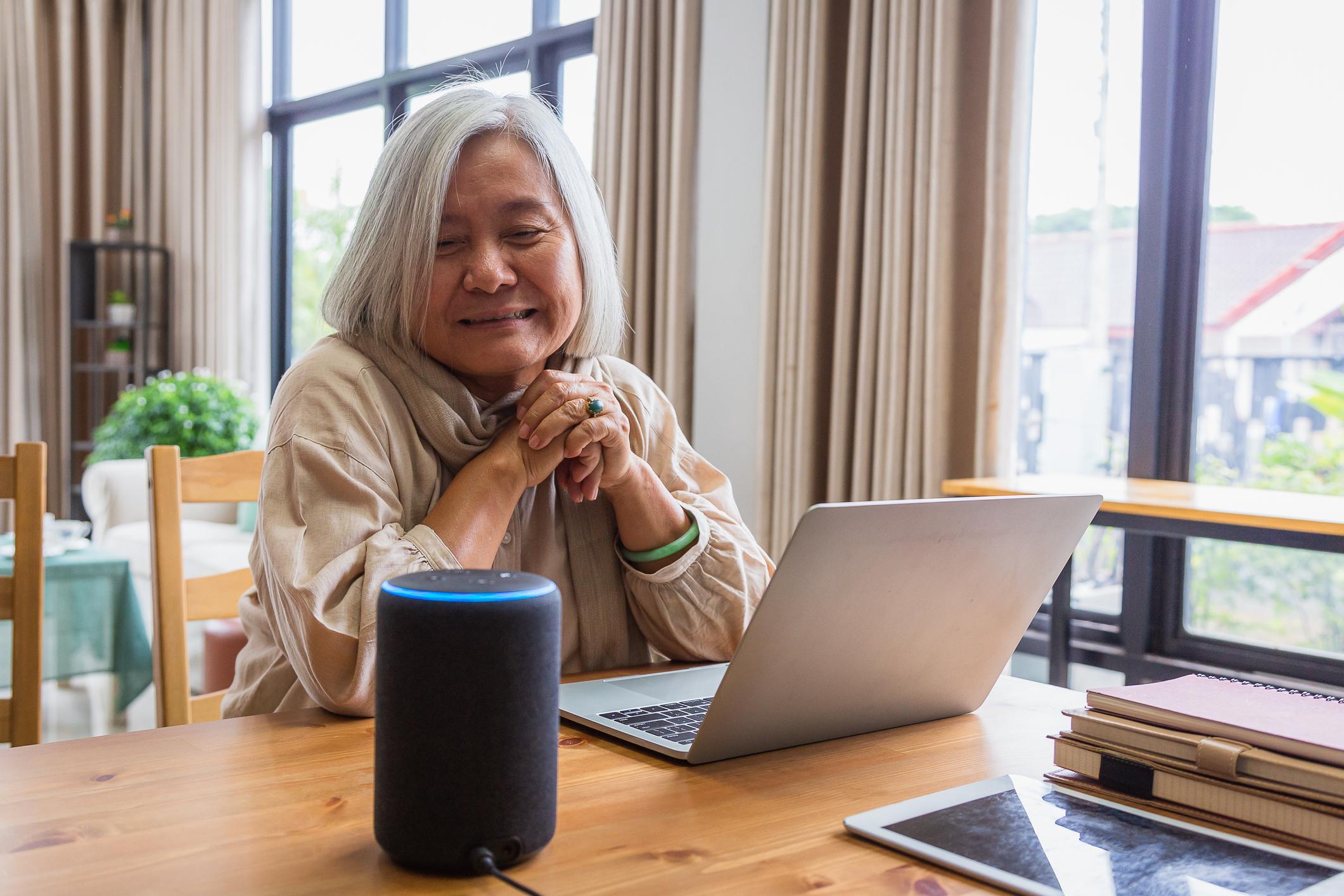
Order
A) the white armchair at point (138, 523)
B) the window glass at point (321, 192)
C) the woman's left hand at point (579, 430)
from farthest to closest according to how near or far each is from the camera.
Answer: the window glass at point (321, 192) → the white armchair at point (138, 523) → the woman's left hand at point (579, 430)

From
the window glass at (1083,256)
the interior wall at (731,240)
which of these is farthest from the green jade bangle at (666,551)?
the interior wall at (731,240)

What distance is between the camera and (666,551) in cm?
122

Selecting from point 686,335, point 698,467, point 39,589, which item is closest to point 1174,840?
point 698,467

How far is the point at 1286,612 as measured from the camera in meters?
2.40

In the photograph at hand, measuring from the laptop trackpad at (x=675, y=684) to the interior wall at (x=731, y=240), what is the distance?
6.46 ft

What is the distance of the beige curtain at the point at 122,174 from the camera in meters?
5.66

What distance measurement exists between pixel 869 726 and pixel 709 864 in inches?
12.9

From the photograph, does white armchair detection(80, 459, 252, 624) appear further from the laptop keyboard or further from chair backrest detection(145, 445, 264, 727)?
the laptop keyboard

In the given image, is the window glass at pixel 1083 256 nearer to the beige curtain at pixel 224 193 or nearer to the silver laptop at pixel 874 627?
the silver laptop at pixel 874 627

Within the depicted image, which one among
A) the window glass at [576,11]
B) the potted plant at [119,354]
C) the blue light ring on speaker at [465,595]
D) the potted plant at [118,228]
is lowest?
the blue light ring on speaker at [465,595]

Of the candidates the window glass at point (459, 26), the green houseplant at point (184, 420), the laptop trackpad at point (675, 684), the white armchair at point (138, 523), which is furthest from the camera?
the green houseplant at point (184, 420)

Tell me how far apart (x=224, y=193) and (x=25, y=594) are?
4.82 m

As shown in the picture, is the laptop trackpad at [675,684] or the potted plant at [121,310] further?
the potted plant at [121,310]

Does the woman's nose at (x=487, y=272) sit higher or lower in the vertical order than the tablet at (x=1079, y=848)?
higher
